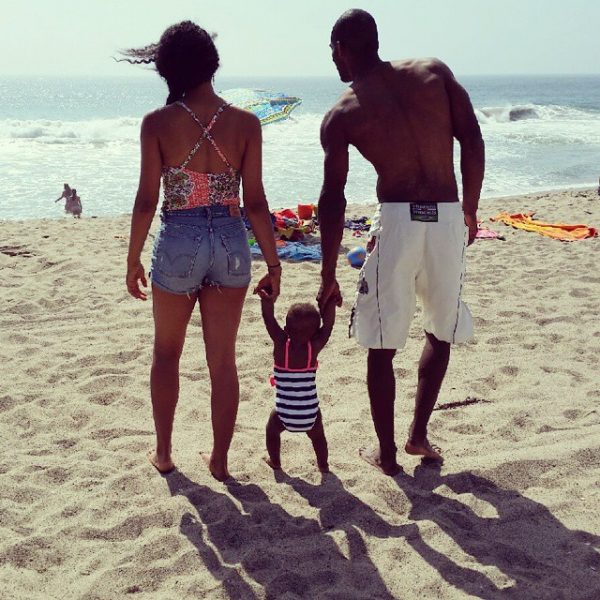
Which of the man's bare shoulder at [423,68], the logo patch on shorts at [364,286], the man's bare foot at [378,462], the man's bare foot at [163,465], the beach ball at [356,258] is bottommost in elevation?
the man's bare foot at [378,462]

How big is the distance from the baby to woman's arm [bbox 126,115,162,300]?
1.90 feet

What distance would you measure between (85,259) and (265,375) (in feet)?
11.1

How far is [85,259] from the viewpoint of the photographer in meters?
7.17

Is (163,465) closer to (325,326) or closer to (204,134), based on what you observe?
(325,326)

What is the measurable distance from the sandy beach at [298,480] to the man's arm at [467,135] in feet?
4.26

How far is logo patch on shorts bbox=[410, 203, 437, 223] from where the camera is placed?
300 centimetres

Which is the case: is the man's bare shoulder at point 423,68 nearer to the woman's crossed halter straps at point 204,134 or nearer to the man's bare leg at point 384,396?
the woman's crossed halter straps at point 204,134

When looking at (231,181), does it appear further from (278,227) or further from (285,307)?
(278,227)

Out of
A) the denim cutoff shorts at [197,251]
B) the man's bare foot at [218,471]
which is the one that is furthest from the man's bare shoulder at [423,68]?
the man's bare foot at [218,471]

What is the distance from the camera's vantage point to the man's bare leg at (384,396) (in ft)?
10.5

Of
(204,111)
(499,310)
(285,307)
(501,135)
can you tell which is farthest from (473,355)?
(501,135)

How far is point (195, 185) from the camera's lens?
283 centimetres

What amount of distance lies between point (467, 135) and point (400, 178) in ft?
1.20

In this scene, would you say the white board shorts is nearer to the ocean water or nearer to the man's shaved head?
the man's shaved head
